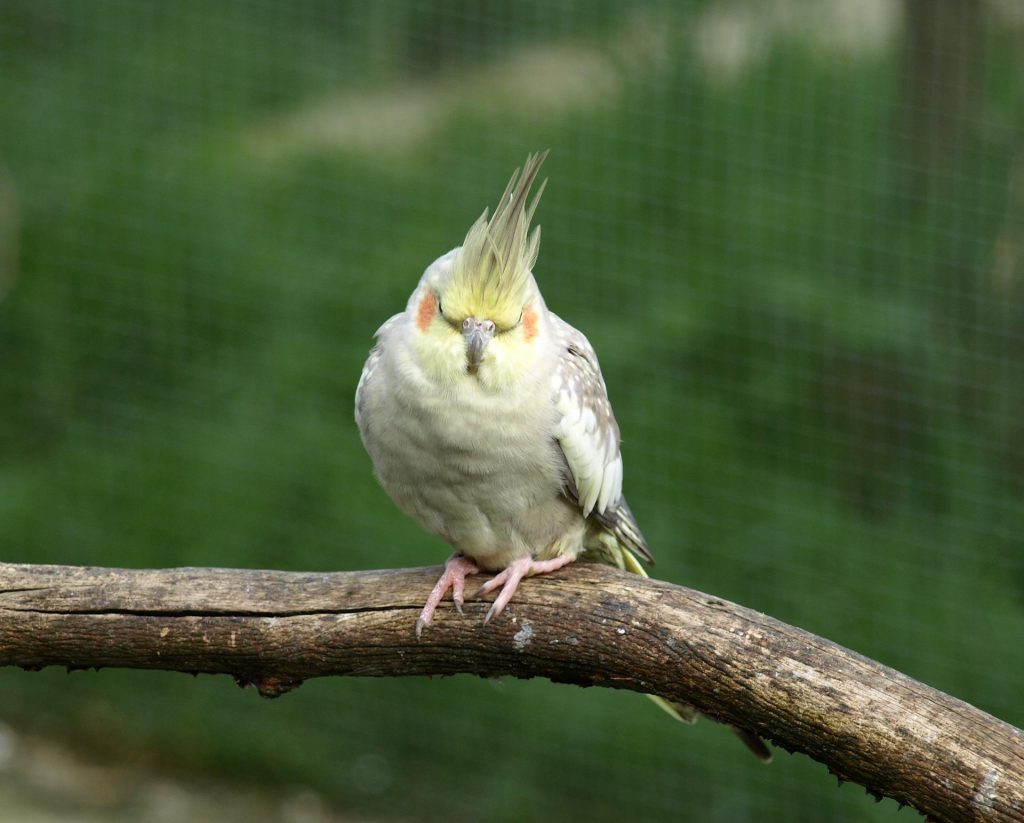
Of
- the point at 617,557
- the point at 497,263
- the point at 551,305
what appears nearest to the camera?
the point at 497,263

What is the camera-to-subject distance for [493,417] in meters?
2.82

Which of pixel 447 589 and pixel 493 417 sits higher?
pixel 493 417

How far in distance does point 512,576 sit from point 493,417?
39 centimetres

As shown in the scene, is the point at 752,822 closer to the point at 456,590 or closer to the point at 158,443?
the point at 456,590

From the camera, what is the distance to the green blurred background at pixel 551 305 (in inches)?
198

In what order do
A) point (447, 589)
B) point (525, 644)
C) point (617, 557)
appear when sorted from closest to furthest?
point (525, 644)
point (447, 589)
point (617, 557)

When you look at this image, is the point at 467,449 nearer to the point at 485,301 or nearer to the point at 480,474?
the point at 480,474

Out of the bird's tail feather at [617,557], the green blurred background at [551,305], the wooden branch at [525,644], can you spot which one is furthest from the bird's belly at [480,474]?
the green blurred background at [551,305]

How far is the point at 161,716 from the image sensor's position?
5566 millimetres

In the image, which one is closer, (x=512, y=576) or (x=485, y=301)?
(x=485, y=301)

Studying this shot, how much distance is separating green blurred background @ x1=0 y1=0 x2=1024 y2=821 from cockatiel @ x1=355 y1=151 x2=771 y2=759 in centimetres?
209

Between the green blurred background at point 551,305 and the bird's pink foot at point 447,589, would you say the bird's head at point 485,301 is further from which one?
the green blurred background at point 551,305

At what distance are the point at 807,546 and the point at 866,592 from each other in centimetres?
28

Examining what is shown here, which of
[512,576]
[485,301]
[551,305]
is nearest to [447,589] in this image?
[512,576]
